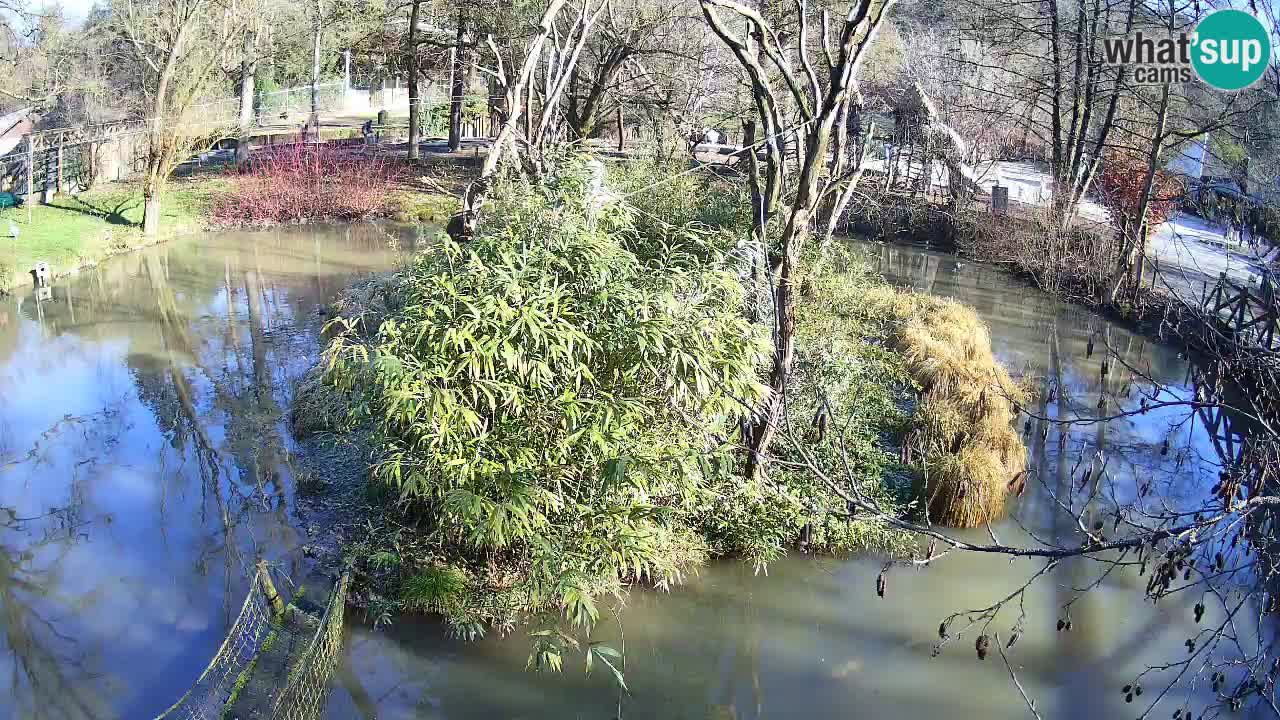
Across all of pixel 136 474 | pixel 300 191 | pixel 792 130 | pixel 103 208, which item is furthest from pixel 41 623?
pixel 300 191

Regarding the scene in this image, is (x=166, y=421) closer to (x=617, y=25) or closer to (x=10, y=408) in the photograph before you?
(x=10, y=408)

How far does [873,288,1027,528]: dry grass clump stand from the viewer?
8273 mm

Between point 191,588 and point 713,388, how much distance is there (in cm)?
401

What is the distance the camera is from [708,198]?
12.7 m

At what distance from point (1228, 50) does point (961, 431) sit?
157 inches

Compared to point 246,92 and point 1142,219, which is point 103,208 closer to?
point 246,92

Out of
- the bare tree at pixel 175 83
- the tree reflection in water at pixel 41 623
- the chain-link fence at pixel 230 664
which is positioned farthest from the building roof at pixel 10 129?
the chain-link fence at pixel 230 664

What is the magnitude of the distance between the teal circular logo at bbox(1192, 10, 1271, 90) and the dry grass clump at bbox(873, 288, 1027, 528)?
3.02 meters

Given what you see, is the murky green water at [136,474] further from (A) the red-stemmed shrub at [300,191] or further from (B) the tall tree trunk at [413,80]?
(B) the tall tree trunk at [413,80]

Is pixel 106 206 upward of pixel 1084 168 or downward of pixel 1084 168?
downward

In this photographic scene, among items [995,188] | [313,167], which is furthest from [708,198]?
[313,167]

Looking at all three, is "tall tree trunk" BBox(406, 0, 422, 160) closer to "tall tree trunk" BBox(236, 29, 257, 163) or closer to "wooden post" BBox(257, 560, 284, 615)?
"tall tree trunk" BBox(236, 29, 257, 163)

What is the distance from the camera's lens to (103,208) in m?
18.5

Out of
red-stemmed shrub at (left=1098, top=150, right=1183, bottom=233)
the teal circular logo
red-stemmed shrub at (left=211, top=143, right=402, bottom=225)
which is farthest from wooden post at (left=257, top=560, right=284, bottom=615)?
red-stemmed shrub at (left=211, top=143, right=402, bottom=225)
